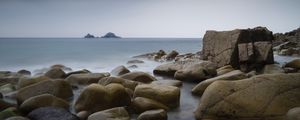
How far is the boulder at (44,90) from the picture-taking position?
285 inches

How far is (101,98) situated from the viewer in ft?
21.0

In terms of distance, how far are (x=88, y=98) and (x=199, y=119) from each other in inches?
91.1

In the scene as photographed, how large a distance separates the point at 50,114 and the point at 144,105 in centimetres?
185

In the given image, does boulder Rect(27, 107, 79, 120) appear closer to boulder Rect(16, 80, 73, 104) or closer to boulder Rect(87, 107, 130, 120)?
boulder Rect(87, 107, 130, 120)

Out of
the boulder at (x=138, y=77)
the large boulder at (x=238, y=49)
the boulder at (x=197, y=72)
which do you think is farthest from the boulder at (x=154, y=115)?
the large boulder at (x=238, y=49)

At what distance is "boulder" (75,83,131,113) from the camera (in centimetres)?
636

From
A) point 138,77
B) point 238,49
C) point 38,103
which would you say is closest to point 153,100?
point 38,103

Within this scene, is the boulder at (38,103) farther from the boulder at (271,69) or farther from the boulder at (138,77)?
the boulder at (271,69)

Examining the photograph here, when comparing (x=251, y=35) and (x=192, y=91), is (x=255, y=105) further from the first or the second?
(x=251, y=35)

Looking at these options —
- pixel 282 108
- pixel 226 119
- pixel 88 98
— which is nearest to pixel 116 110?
pixel 88 98

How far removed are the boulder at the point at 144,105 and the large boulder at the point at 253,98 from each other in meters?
0.85

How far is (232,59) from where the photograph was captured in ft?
39.5

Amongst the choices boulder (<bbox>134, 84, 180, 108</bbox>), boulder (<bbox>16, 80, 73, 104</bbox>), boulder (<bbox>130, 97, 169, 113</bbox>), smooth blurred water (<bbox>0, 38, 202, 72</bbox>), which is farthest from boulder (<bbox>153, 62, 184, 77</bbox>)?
boulder (<bbox>130, 97, 169, 113</bbox>)

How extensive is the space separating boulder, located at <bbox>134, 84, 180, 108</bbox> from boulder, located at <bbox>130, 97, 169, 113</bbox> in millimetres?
199
